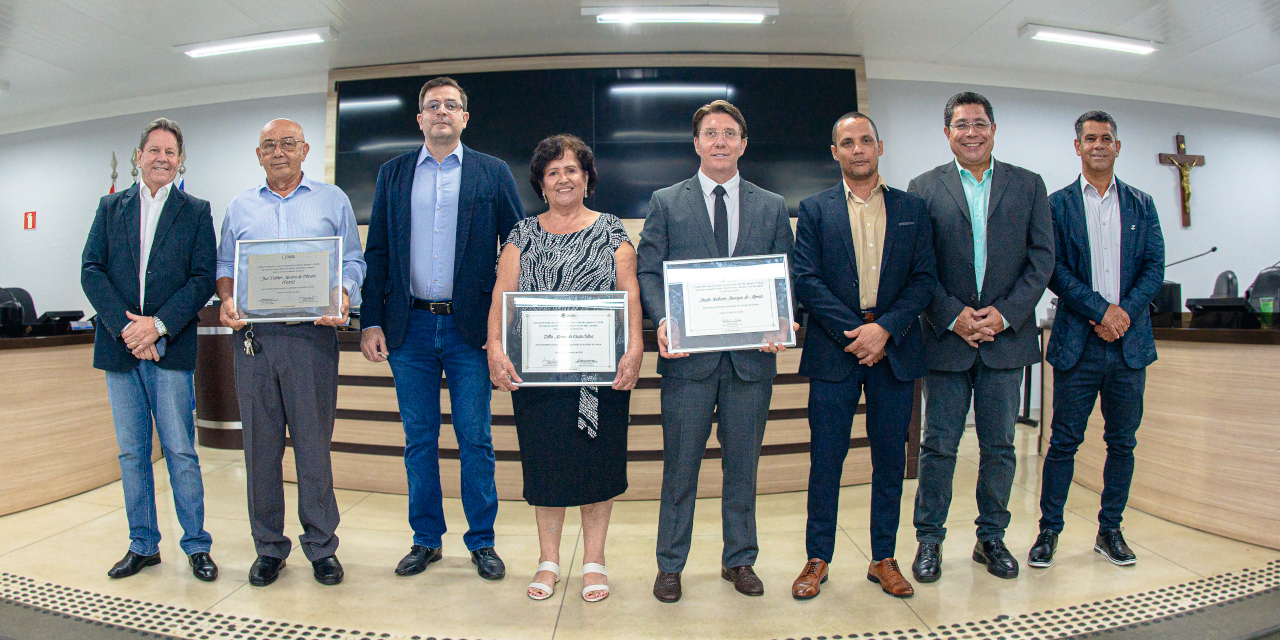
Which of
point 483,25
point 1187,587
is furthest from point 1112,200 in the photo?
point 483,25

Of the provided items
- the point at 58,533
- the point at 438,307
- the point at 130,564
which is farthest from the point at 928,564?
the point at 58,533

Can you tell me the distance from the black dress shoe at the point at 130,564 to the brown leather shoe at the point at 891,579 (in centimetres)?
265

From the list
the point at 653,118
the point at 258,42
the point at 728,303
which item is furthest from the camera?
the point at 653,118

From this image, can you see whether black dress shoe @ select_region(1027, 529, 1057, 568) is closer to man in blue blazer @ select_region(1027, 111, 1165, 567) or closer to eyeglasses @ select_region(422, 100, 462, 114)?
man in blue blazer @ select_region(1027, 111, 1165, 567)

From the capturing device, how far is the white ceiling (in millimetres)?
4680

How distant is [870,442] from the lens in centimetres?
205

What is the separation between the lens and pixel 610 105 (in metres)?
5.48

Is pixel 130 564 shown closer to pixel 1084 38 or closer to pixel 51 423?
pixel 51 423

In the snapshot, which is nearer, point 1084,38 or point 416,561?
point 416,561

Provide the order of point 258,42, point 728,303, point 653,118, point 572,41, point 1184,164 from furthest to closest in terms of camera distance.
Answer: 1. point 1184,164
2. point 653,118
3. point 572,41
4. point 258,42
5. point 728,303

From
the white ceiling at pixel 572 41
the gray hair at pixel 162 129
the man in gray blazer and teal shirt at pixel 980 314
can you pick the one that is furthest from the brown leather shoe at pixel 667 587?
the white ceiling at pixel 572 41

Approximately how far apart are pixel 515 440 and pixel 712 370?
157cm

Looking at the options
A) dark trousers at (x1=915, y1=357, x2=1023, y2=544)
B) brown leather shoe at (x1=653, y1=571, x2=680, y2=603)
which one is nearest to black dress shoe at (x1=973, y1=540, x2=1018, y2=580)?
dark trousers at (x1=915, y1=357, x2=1023, y2=544)

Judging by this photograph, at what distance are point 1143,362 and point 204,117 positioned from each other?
786 cm
